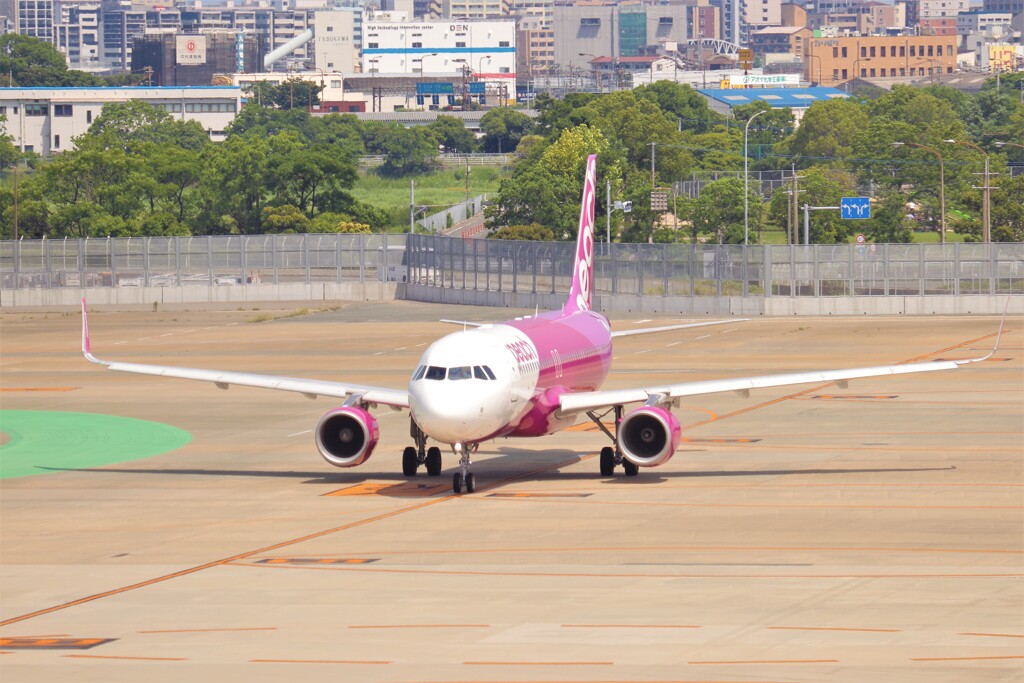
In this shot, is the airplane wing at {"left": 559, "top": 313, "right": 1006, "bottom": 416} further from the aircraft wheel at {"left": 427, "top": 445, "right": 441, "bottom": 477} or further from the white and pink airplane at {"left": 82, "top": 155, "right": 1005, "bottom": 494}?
the aircraft wheel at {"left": 427, "top": 445, "right": 441, "bottom": 477}

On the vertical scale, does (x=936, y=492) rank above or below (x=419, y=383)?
below

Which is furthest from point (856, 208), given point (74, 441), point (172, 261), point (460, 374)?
point (460, 374)

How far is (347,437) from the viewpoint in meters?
40.4

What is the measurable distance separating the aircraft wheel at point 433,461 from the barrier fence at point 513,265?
60138 mm

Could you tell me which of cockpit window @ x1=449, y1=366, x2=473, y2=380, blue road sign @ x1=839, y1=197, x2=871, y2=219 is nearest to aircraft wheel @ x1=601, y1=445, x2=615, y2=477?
cockpit window @ x1=449, y1=366, x2=473, y2=380

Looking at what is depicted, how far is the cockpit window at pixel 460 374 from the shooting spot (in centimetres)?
3753

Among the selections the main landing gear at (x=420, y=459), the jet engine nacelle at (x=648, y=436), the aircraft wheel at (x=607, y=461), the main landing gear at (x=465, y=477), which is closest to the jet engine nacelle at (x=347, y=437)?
the main landing gear at (x=420, y=459)

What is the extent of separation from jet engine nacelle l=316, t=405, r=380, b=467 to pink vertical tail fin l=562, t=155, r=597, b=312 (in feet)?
34.9

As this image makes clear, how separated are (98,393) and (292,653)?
41.8 metres

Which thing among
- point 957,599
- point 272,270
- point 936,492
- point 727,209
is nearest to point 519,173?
point 727,209

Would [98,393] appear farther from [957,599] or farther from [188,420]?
[957,599]

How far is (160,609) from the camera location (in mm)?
27969

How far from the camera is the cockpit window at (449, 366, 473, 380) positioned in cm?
3753

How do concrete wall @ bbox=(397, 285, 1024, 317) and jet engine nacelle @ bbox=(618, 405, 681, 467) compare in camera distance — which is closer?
jet engine nacelle @ bbox=(618, 405, 681, 467)
